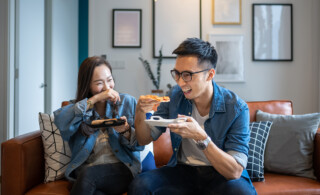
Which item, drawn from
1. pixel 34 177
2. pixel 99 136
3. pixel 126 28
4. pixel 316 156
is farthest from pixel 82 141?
pixel 126 28

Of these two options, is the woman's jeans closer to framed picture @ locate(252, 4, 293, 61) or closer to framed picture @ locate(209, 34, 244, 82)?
framed picture @ locate(209, 34, 244, 82)

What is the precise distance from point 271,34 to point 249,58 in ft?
1.50

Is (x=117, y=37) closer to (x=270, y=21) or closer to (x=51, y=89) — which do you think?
(x=51, y=89)

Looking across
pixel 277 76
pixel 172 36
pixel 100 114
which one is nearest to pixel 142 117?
pixel 100 114

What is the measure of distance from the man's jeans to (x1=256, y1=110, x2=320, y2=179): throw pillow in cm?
53

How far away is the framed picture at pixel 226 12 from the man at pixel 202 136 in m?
2.85

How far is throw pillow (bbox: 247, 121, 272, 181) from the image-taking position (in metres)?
1.81

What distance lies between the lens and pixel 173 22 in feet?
13.9

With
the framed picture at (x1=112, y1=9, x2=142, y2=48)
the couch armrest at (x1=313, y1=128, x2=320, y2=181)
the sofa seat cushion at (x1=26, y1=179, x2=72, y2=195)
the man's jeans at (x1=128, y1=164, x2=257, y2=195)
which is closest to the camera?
the man's jeans at (x1=128, y1=164, x2=257, y2=195)

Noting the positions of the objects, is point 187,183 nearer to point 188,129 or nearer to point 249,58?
point 188,129

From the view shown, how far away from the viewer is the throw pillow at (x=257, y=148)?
1811 mm

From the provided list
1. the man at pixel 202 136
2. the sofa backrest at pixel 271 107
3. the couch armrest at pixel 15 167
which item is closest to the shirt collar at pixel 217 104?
the man at pixel 202 136

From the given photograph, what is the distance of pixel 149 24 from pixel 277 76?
1963 millimetres

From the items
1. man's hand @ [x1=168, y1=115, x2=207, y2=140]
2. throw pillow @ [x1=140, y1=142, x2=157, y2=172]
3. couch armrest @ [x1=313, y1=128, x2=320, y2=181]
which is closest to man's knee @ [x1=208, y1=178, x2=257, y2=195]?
man's hand @ [x1=168, y1=115, x2=207, y2=140]
